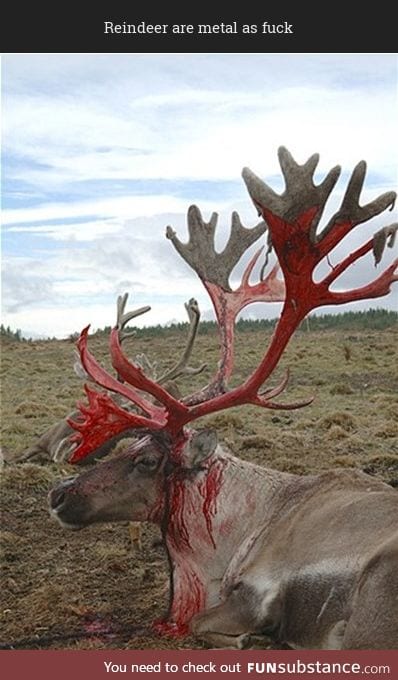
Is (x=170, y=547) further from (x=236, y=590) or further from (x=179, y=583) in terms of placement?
(x=236, y=590)

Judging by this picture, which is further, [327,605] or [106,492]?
[106,492]

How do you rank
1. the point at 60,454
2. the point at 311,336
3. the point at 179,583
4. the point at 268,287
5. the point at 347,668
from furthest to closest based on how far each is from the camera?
the point at 311,336 < the point at 60,454 < the point at 268,287 < the point at 179,583 < the point at 347,668

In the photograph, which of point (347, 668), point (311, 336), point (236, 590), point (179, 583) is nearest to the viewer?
point (347, 668)

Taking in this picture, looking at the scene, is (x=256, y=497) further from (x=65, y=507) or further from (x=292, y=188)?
(x=292, y=188)

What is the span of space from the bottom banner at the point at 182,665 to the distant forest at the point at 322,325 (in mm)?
33977

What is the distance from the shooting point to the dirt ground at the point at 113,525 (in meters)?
5.65

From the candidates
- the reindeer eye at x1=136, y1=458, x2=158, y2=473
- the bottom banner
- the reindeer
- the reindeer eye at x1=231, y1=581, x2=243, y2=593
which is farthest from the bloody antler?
the bottom banner

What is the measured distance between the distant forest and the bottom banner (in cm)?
3398

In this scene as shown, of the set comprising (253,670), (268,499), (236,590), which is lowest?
(253,670)

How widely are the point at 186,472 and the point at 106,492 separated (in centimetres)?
49

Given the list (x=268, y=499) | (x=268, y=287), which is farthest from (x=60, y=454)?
(x=268, y=499)

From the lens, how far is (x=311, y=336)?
37125mm

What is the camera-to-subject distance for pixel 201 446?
5.40m

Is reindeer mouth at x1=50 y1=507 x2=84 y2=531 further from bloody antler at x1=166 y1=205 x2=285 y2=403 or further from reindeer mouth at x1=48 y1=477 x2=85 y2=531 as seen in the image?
bloody antler at x1=166 y1=205 x2=285 y2=403
